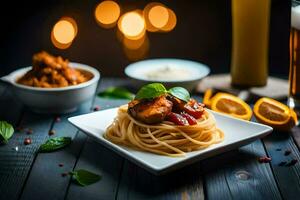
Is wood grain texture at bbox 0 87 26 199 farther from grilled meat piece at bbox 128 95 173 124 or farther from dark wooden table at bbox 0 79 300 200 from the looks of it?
grilled meat piece at bbox 128 95 173 124

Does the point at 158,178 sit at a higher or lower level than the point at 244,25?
lower

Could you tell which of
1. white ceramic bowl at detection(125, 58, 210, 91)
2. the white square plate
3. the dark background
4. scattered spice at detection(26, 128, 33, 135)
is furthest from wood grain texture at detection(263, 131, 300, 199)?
the dark background

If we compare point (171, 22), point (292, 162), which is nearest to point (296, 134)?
point (292, 162)

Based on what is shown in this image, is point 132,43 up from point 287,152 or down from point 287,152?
down

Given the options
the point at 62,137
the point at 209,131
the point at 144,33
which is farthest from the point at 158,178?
the point at 144,33

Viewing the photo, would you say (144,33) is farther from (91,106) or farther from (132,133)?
(132,133)

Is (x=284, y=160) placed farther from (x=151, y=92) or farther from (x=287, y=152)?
(x=151, y=92)
